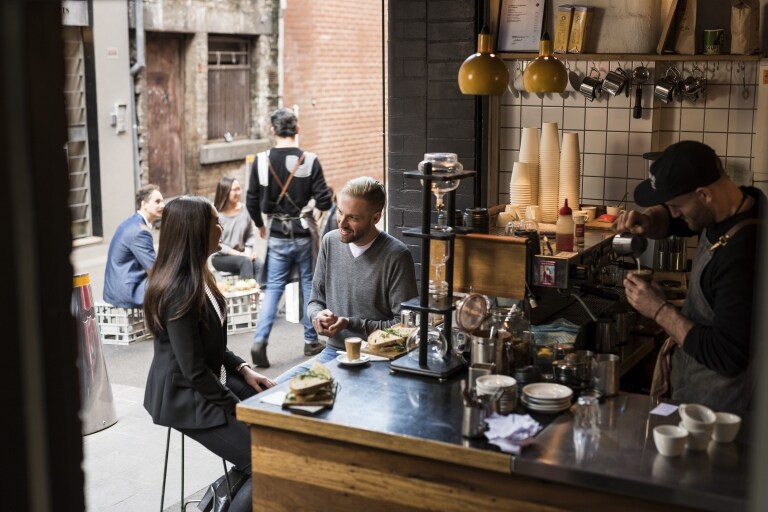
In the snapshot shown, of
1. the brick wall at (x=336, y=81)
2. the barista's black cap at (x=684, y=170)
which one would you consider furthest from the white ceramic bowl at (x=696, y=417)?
the brick wall at (x=336, y=81)

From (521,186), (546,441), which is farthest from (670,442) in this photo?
(521,186)

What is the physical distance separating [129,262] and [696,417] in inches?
208

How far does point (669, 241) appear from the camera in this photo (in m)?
6.00

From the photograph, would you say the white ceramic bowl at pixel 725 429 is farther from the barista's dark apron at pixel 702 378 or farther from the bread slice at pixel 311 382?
the bread slice at pixel 311 382

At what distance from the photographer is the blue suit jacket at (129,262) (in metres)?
7.38

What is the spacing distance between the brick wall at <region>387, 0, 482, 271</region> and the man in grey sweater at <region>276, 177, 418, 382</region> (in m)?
1.59

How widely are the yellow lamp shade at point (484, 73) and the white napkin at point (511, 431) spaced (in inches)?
70.6

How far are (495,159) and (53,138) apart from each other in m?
5.76

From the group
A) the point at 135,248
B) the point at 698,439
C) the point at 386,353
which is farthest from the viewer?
the point at 135,248

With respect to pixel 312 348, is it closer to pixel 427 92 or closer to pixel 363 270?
pixel 427 92

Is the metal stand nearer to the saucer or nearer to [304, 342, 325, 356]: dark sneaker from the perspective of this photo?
the saucer

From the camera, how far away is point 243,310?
29.2ft

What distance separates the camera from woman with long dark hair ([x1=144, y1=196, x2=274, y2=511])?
4.11 meters

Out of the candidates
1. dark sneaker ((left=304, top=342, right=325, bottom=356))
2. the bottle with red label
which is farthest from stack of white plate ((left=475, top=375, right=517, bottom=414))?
dark sneaker ((left=304, top=342, right=325, bottom=356))
